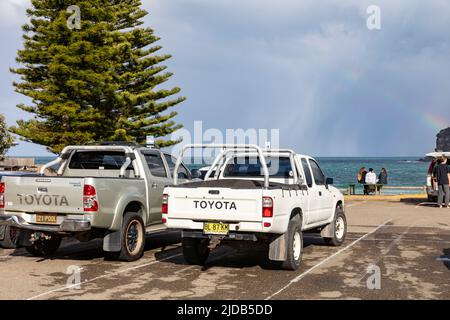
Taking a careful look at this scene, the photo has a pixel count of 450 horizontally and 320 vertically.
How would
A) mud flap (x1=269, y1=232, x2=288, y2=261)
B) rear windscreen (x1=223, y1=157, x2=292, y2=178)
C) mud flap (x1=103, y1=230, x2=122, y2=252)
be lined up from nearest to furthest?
mud flap (x1=269, y1=232, x2=288, y2=261), mud flap (x1=103, y1=230, x2=122, y2=252), rear windscreen (x1=223, y1=157, x2=292, y2=178)

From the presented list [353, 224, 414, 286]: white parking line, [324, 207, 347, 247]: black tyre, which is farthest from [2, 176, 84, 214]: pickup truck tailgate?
[324, 207, 347, 247]: black tyre

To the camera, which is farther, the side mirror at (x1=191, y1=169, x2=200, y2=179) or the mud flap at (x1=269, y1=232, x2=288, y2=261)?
the side mirror at (x1=191, y1=169, x2=200, y2=179)

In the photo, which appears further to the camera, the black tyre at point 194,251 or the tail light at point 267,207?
the black tyre at point 194,251

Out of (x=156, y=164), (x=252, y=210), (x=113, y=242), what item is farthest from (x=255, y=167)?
(x=113, y=242)

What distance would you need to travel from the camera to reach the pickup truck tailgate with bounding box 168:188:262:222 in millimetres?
8000

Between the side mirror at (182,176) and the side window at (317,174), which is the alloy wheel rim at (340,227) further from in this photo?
the side mirror at (182,176)

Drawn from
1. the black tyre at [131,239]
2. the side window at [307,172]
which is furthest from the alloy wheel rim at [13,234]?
the side window at [307,172]

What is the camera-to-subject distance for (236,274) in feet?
27.3

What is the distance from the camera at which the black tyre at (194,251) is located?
906cm

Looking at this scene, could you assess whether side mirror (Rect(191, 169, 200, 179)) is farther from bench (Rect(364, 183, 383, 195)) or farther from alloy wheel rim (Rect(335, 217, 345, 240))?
bench (Rect(364, 183, 383, 195))

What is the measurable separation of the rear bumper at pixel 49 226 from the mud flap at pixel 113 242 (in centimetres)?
55

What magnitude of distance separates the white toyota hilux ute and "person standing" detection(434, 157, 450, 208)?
40.7 feet

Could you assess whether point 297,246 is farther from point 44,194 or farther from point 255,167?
point 44,194
